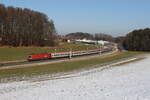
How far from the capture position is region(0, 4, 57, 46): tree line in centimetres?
8475

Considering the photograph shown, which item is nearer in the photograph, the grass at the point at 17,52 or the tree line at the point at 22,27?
the grass at the point at 17,52

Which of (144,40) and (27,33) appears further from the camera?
(144,40)

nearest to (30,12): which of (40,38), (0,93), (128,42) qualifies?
(40,38)

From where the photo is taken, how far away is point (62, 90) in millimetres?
15742

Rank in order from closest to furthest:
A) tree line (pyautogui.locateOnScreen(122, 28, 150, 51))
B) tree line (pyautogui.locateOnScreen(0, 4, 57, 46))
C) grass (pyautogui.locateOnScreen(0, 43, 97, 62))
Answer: grass (pyautogui.locateOnScreen(0, 43, 97, 62)) < tree line (pyautogui.locateOnScreen(0, 4, 57, 46)) < tree line (pyautogui.locateOnScreen(122, 28, 150, 51))

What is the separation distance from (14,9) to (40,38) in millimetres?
20592

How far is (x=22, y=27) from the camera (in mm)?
89625

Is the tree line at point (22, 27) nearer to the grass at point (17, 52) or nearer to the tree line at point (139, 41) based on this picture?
the grass at point (17, 52)

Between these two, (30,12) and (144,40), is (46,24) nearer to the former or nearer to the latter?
(30,12)

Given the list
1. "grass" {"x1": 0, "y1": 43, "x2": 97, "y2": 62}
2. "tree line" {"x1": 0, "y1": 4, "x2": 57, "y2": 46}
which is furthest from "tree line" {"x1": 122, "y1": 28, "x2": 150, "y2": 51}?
"grass" {"x1": 0, "y1": 43, "x2": 97, "y2": 62}

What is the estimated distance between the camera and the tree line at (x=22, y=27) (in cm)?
8475

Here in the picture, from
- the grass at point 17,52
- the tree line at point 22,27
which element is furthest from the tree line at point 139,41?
the grass at point 17,52

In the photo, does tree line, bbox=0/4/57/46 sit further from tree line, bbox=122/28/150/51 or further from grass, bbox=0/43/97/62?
tree line, bbox=122/28/150/51

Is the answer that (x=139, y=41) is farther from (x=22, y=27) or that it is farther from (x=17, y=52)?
(x=17, y=52)
